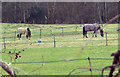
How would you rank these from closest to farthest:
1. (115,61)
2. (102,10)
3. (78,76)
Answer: (115,61), (78,76), (102,10)

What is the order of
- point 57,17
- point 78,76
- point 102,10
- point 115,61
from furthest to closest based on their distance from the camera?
1. point 57,17
2. point 102,10
3. point 78,76
4. point 115,61

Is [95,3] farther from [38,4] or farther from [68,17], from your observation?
[38,4]

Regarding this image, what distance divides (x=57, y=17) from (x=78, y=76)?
39175 millimetres

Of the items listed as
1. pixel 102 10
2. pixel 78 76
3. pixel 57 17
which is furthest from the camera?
pixel 57 17

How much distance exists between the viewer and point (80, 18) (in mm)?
41562

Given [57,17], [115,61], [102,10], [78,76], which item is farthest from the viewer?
[57,17]

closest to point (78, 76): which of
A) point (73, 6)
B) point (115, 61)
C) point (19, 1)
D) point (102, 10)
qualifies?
point (115, 61)

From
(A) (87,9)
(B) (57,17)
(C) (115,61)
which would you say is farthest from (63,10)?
(C) (115,61)

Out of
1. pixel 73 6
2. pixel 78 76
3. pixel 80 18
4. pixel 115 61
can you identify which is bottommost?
pixel 78 76

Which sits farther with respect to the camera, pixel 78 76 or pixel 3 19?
pixel 3 19

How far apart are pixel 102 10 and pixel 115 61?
4016cm

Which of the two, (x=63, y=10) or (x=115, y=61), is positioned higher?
(x=63, y=10)

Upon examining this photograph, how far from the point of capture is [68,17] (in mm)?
42281

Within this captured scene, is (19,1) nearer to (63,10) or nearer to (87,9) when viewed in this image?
(63,10)
